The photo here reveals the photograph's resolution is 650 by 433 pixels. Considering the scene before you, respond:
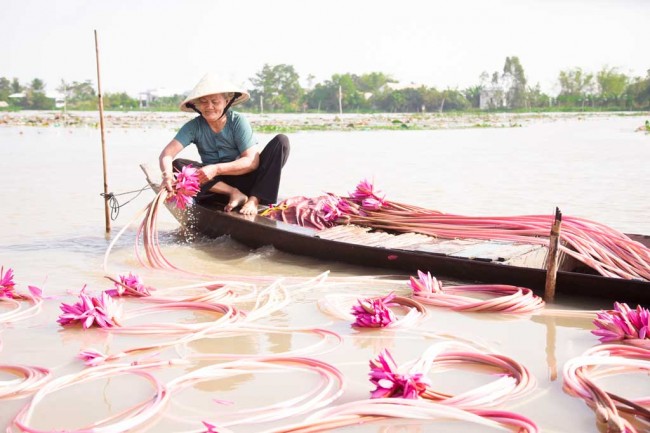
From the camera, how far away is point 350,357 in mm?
3098

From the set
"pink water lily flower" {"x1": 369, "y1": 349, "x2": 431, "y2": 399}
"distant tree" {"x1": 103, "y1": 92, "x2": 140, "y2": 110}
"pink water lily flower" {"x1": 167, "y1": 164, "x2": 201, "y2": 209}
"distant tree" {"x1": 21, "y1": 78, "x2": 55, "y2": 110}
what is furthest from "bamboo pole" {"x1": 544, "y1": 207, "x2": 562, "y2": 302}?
"distant tree" {"x1": 21, "y1": 78, "x2": 55, "y2": 110}

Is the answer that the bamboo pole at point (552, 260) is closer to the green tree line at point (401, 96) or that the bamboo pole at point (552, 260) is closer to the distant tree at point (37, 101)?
the green tree line at point (401, 96)

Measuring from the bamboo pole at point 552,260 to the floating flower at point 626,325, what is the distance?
477 millimetres

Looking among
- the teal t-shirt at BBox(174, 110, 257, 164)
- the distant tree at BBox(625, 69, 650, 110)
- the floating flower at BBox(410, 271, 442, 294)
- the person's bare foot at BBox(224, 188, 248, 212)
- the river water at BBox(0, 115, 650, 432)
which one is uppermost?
the distant tree at BBox(625, 69, 650, 110)

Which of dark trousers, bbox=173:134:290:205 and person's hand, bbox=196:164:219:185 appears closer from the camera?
person's hand, bbox=196:164:219:185

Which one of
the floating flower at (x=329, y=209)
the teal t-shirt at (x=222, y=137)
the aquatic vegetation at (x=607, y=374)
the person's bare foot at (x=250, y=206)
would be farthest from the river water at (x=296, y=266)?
the teal t-shirt at (x=222, y=137)

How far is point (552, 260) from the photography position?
358 centimetres

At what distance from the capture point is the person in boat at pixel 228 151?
199 inches

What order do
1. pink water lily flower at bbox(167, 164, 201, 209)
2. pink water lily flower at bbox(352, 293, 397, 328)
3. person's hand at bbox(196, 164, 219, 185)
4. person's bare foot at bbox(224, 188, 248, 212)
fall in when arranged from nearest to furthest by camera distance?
pink water lily flower at bbox(352, 293, 397, 328) → pink water lily flower at bbox(167, 164, 201, 209) → person's hand at bbox(196, 164, 219, 185) → person's bare foot at bbox(224, 188, 248, 212)

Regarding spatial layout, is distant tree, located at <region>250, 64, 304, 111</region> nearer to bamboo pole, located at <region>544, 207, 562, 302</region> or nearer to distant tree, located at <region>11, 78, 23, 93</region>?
distant tree, located at <region>11, 78, 23, 93</region>

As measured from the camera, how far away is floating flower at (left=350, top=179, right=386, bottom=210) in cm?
516

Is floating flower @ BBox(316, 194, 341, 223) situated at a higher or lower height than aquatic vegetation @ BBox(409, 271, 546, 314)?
higher

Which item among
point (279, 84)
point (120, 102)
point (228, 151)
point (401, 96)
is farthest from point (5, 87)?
point (228, 151)

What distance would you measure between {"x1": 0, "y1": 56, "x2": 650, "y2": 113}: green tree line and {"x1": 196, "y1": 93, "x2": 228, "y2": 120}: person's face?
53987mm
